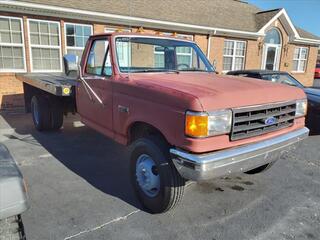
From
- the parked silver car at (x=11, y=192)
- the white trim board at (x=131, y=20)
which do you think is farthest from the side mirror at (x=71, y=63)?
the white trim board at (x=131, y=20)

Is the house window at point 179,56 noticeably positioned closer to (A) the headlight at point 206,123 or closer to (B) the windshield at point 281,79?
(A) the headlight at point 206,123

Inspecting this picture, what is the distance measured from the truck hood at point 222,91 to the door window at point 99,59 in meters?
0.61

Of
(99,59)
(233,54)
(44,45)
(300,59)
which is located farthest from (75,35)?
(300,59)

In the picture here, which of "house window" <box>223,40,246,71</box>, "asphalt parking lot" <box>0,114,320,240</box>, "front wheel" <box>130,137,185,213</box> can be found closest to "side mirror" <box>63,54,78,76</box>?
"asphalt parking lot" <box>0,114,320,240</box>

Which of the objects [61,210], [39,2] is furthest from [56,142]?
[39,2]

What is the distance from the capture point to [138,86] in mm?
3254

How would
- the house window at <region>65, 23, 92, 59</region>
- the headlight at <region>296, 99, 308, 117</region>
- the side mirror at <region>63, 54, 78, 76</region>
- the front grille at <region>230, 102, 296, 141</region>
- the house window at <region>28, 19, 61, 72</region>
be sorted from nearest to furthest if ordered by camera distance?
the front grille at <region>230, 102, 296, 141</region>, the headlight at <region>296, 99, 308, 117</region>, the side mirror at <region>63, 54, 78, 76</region>, the house window at <region>28, 19, 61, 72</region>, the house window at <region>65, 23, 92, 59</region>

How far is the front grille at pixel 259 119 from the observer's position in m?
2.83

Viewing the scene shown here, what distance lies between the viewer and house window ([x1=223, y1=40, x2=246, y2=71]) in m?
15.1

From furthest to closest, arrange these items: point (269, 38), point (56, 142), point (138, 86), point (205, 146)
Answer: point (269, 38) → point (56, 142) → point (138, 86) → point (205, 146)

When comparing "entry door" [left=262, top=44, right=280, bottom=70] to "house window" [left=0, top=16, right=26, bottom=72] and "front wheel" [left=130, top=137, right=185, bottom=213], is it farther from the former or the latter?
"front wheel" [left=130, top=137, right=185, bottom=213]

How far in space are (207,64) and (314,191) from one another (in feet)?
8.11

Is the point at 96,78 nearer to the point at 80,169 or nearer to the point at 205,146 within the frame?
the point at 80,169

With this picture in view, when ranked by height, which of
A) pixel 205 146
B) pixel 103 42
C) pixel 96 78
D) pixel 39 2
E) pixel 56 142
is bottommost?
pixel 56 142
